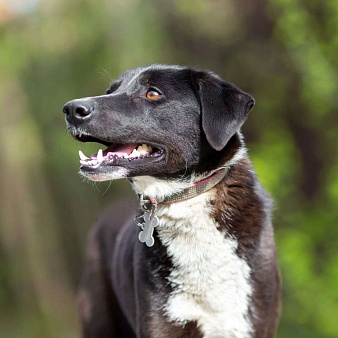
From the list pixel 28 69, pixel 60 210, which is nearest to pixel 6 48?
pixel 28 69

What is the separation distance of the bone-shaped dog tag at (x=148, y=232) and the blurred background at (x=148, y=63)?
3183 mm

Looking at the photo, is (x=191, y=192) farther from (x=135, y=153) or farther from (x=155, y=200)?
(x=135, y=153)

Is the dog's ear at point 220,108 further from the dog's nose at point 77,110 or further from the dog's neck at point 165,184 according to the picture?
the dog's nose at point 77,110

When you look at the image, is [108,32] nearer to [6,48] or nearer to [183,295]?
[6,48]

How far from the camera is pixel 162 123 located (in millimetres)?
3301

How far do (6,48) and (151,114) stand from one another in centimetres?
784

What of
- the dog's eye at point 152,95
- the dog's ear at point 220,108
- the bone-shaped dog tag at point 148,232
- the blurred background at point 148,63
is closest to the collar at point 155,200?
the bone-shaped dog tag at point 148,232

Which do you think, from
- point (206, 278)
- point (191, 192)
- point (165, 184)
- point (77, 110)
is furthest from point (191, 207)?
point (77, 110)

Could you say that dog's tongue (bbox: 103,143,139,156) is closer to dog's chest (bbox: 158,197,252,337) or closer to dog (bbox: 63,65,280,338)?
dog (bbox: 63,65,280,338)

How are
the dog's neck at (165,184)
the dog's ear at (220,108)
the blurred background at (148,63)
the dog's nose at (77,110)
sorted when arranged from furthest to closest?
the blurred background at (148,63)
the dog's neck at (165,184)
the dog's ear at (220,108)
the dog's nose at (77,110)

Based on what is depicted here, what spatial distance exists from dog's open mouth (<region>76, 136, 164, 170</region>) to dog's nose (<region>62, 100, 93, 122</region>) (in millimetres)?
138

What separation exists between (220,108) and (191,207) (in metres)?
0.52

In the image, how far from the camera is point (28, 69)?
1039cm

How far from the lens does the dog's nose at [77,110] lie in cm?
311
